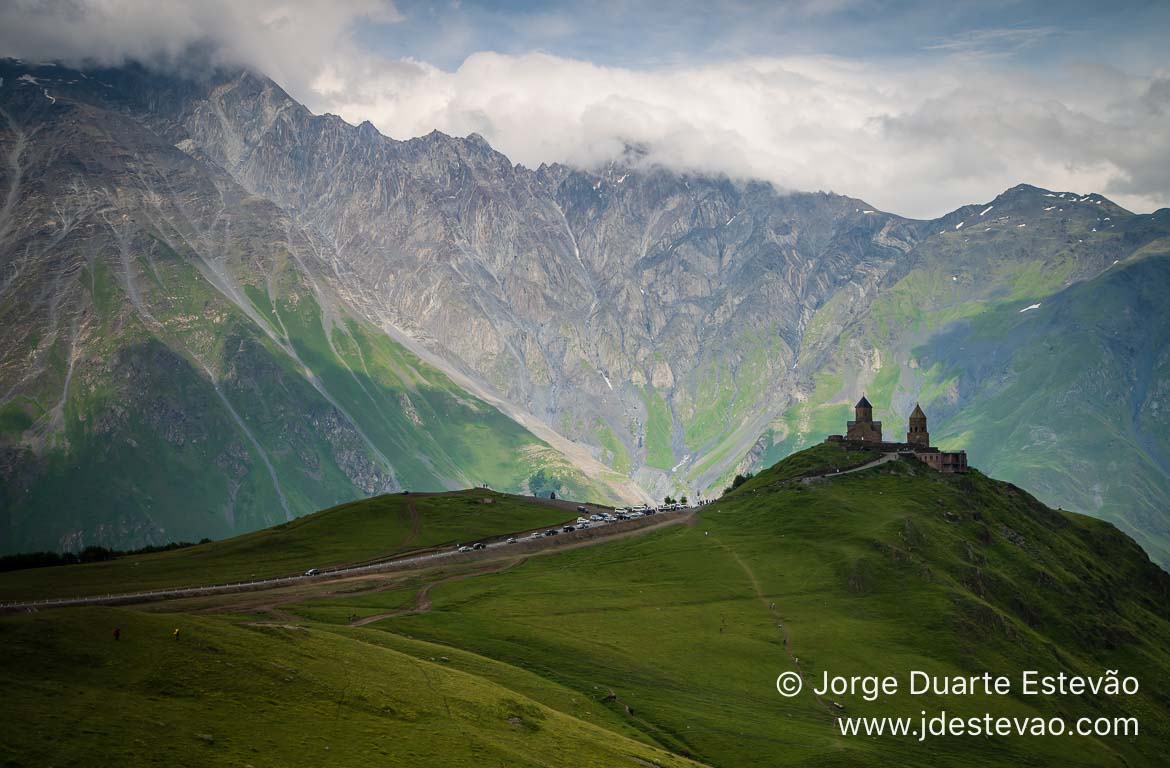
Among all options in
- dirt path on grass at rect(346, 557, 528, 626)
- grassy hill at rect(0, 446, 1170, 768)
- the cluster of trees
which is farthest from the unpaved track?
the cluster of trees

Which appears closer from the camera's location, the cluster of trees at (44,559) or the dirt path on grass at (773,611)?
the dirt path on grass at (773,611)

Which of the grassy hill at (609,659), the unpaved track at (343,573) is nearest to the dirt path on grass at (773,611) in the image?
the grassy hill at (609,659)

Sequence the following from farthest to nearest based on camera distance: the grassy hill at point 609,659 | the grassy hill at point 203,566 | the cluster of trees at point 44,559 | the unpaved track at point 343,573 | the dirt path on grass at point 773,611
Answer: the cluster of trees at point 44,559, the grassy hill at point 203,566, the dirt path on grass at point 773,611, the unpaved track at point 343,573, the grassy hill at point 609,659

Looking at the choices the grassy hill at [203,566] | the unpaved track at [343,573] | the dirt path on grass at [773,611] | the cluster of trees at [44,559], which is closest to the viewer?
the unpaved track at [343,573]

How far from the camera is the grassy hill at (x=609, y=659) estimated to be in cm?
6925

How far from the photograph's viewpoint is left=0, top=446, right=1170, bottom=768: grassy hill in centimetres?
6925

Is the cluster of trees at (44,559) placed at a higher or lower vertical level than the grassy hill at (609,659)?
higher

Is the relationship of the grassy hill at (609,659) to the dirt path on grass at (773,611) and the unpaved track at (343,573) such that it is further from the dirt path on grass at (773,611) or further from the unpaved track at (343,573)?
the unpaved track at (343,573)

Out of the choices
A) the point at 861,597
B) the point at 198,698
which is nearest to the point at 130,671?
the point at 198,698

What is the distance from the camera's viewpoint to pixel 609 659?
4894 inches

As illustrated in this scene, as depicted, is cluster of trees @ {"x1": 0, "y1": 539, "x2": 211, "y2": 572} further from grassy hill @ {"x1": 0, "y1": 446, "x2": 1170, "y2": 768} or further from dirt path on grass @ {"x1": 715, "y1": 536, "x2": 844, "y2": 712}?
dirt path on grass @ {"x1": 715, "y1": 536, "x2": 844, "y2": 712}

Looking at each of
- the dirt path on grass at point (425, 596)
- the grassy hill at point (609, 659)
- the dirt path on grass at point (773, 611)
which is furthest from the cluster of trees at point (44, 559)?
the dirt path on grass at point (773, 611)

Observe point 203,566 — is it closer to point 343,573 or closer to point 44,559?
point 343,573

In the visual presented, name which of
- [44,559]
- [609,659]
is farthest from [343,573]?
[44,559]
